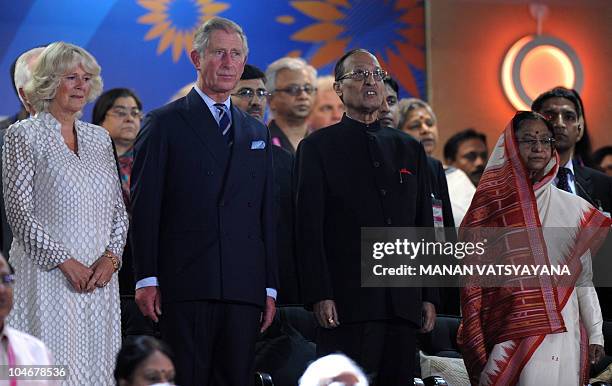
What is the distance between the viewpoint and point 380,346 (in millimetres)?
5281

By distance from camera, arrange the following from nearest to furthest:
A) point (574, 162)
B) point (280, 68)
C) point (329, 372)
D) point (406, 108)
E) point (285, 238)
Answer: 1. point (329, 372)
2. point (285, 238)
3. point (574, 162)
4. point (280, 68)
5. point (406, 108)

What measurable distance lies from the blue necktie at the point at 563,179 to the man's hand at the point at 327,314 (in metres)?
1.96

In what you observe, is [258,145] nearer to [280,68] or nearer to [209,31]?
[209,31]

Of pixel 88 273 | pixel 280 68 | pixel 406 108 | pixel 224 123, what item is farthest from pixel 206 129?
pixel 406 108

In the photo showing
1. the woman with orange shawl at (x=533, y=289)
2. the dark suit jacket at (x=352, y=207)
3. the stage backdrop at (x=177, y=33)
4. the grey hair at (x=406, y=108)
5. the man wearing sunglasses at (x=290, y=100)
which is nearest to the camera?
the dark suit jacket at (x=352, y=207)

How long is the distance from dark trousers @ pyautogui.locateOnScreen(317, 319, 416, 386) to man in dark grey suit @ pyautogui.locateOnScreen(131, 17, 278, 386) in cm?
37

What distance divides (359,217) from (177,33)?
3756 mm

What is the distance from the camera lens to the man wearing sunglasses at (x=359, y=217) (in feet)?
17.3

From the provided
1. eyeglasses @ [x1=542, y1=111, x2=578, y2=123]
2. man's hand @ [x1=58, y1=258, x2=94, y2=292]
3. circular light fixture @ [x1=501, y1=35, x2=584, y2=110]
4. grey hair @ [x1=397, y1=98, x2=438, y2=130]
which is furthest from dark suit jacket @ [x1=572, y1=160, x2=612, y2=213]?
man's hand @ [x1=58, y1=258, x2=94, y2=292]

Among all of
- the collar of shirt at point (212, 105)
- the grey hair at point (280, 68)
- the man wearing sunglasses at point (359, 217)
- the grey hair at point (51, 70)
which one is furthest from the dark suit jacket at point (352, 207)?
the grey hair at point (280, 68)

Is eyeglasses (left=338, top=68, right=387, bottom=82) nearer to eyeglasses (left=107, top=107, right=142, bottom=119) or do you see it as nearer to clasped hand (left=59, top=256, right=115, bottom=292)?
clasped hand (left=59, top=256, right=115, bottom=292)

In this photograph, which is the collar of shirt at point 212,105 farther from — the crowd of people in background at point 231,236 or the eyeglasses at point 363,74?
the eyeglasses at point 363,74

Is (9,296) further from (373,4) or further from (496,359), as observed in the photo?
(373,4)

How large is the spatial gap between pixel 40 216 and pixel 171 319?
0.65 m
